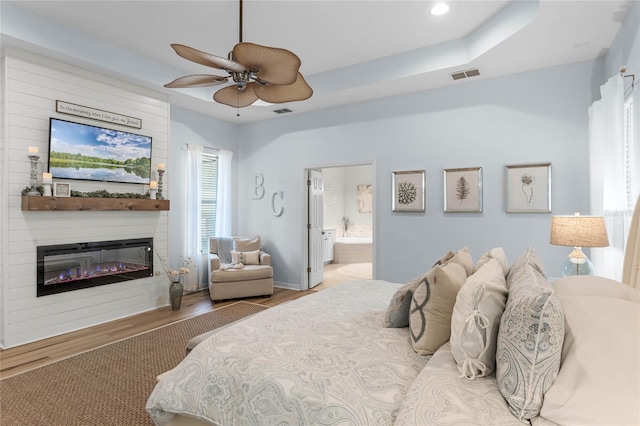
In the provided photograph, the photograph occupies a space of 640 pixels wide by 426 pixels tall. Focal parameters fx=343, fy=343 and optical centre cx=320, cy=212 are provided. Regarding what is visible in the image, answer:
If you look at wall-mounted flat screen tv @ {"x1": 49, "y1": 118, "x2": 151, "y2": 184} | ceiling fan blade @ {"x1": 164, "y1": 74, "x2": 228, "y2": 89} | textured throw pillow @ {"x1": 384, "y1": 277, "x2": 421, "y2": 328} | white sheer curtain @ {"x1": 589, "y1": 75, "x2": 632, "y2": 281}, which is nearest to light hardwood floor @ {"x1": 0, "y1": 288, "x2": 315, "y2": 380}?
wall-mounted flat screen tv @ {"x1": 49, "y1": 118, "x2": 151, "y2": 184}

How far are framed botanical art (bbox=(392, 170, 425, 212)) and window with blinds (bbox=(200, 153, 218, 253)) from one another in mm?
3055

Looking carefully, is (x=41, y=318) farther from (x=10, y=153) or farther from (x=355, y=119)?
(x=355, y=119)

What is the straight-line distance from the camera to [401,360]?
1438 millimetres

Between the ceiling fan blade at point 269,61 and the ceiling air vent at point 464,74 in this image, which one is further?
the ceiling air vent at point 464,74

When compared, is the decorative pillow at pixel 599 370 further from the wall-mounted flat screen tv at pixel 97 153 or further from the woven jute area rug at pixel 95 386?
the wall-mounted flat screen tv at pixel 97 153

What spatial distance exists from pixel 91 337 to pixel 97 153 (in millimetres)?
1992

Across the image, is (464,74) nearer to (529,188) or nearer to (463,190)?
(463,190)

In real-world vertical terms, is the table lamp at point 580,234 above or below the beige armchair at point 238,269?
above

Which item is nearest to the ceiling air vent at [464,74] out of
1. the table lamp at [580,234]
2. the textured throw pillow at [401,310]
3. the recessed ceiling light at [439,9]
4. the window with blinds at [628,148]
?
the recessed ceiling light at [439,9]

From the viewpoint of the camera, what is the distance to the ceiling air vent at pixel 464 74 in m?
3.87

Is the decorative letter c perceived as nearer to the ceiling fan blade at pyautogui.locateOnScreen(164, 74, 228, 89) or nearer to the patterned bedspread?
the ceiling fan blade at pyautogui.locateOnScreen(164, 74, 228, 89)

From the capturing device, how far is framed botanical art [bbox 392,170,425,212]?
4512 millimetres

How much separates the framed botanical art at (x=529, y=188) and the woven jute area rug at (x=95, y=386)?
3862 millimetres

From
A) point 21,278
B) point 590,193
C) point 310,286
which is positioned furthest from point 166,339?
point 590,193
